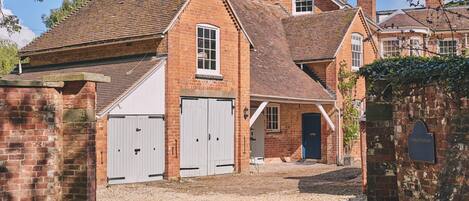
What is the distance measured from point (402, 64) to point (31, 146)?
18.6 ft

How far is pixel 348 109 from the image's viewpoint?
27.6 metres

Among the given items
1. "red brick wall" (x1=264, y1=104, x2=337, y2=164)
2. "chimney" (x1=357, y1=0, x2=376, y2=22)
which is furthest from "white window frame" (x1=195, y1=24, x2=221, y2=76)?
"chimney" (x1=357, y1=0, x2=376, y2=22)

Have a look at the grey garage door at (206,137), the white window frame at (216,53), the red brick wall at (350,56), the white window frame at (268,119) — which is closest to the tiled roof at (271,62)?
the red brick wall at (350,56)

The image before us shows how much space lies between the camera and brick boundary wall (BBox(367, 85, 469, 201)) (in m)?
7.73

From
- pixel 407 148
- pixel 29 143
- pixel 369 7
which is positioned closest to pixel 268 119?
pixel 369 7

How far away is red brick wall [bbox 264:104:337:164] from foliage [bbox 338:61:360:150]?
2.86 feet

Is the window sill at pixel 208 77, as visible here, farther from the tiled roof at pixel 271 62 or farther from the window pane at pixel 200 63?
the tiled roof at pixel 271 62

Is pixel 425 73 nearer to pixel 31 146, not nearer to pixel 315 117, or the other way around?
pixel 31 146

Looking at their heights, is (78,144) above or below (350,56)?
below

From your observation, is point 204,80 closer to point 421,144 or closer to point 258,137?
point 258,137

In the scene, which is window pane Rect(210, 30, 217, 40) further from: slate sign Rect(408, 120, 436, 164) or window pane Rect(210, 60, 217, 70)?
slate sign Rect(408, 120, 436, 164)

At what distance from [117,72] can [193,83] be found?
100 inches

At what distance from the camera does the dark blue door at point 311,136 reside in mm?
27431

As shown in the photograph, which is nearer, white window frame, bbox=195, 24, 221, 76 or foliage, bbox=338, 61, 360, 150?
white window frame, bbox=195, 24, 221, 76
